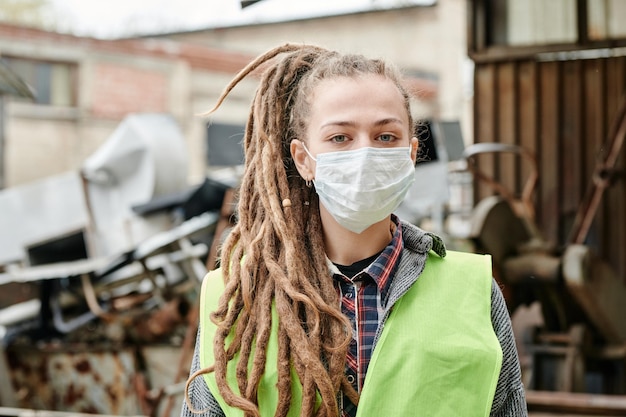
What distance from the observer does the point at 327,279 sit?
175cm

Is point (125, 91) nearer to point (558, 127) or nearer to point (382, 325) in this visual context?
point (558, 127)

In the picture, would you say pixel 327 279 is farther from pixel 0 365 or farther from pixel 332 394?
pixel 0 365

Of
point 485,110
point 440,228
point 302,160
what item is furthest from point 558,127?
point 302,160

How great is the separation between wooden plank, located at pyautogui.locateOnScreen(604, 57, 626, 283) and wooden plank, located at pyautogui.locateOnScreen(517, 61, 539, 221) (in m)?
0.65

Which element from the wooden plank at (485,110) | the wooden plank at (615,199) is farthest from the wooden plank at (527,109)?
the wooden plank at (615,199)

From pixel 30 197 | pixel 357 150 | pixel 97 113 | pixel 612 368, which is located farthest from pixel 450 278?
pixel 97 113

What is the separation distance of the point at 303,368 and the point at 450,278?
354 mm

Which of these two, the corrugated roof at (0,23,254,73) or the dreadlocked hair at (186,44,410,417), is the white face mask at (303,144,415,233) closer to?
the dreadlocked hair at (186,44,410,417)

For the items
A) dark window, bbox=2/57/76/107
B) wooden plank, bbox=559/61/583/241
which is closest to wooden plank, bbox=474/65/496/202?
wooden plank, bbox=559/61/583/241

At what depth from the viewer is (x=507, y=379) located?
5.61 feet

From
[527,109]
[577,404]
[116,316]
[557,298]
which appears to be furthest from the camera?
[527,109]

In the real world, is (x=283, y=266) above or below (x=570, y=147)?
below

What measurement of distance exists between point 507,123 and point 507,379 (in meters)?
6.96

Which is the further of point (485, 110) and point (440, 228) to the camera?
point (485, 110)
